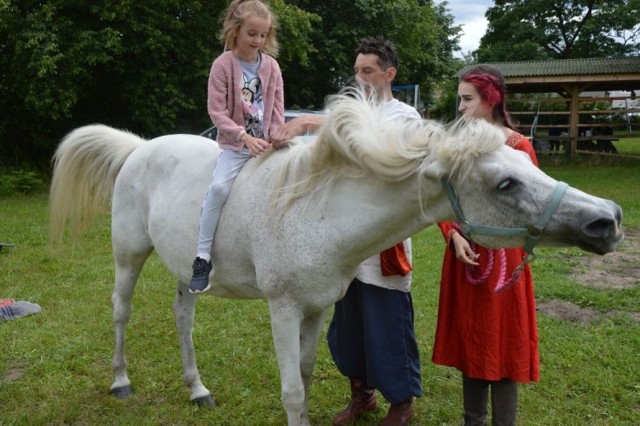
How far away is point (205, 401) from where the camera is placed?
330 centimetres

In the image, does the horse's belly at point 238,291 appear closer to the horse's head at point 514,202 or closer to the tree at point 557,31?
the horse's head at point 514,202

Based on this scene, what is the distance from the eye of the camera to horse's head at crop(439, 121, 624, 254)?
1741 millimetres

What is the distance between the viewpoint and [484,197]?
188cm

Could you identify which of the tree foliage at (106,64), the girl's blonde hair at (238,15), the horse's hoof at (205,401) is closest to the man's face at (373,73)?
the girl's blonde hair at (238,15)

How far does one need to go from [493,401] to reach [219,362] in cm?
203

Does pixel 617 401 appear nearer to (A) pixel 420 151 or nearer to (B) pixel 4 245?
(A) pixel 420 151

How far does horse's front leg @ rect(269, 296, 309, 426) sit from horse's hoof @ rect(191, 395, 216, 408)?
106 centimetres

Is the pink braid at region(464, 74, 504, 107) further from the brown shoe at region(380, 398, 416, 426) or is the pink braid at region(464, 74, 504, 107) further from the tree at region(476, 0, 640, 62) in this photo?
the tree at region(476, 0, 640, 62)

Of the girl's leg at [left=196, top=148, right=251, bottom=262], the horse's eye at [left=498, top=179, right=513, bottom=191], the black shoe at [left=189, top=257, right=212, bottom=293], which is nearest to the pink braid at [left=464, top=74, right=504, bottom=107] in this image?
the horse's eye at [left=498, top=179, right=513, bottom=191]

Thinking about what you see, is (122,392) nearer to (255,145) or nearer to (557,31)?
(255,145)

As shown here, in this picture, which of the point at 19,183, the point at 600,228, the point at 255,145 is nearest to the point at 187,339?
the point at 255,145

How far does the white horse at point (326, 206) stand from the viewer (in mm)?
1837

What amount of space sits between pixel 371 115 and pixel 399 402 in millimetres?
1634

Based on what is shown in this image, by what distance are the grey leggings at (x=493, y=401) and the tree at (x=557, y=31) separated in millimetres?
31701
